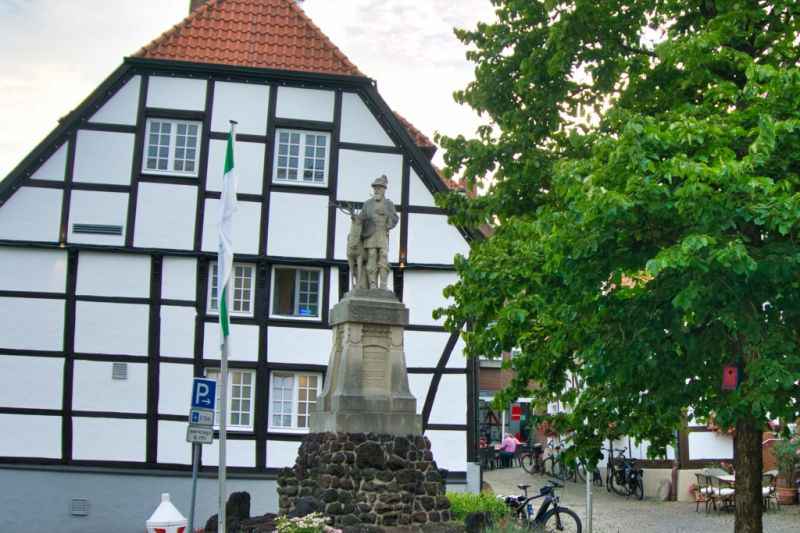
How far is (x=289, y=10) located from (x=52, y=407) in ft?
33.4

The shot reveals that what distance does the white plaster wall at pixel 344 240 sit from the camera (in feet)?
66.4

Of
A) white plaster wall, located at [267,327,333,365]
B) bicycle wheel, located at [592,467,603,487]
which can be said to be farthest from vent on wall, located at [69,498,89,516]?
bicycle wheel, located at [592,467,603,487]

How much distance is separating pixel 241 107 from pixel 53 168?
156 inches

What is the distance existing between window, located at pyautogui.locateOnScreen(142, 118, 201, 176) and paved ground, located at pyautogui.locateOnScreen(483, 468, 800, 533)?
35.0 feet

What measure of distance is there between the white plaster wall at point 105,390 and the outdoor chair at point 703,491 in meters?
11.4

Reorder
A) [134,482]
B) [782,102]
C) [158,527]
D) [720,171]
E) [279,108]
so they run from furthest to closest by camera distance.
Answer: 1. [279,108]
2. [134,482]
3. [158,527]
4. [782,102]
5. [720,171]

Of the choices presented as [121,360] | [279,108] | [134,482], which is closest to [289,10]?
[279,108]

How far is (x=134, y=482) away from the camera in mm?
19047

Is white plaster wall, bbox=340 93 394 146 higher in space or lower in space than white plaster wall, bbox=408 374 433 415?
higher

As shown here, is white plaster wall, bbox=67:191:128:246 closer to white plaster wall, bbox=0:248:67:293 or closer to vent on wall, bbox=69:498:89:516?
white plaster wall, bbox=0:248:67:293

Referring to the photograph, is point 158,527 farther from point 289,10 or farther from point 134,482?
point 289,10

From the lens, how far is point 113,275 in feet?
64.3

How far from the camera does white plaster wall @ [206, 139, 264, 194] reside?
20219 millimetres

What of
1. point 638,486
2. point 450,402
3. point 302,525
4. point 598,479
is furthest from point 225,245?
point 598,479
